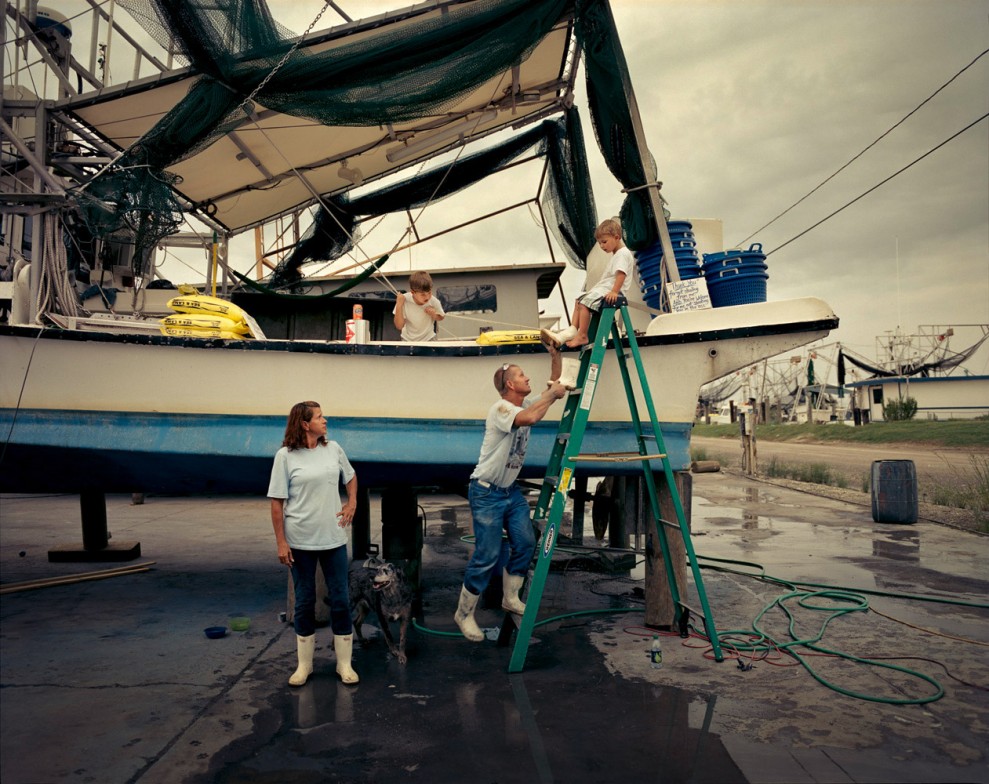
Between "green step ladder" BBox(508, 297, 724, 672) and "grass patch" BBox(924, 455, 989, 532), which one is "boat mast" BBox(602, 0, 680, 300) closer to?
"green step ladder" BBox(508, 297, 724, 672)

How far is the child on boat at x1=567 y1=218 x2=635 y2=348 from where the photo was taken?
445cm

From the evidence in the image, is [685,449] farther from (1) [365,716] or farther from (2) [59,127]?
(2) [59,127]

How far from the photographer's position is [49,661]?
433cm

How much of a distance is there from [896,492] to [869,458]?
15949mm

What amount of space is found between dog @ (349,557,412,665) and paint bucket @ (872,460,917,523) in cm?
870

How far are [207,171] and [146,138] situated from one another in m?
1.17

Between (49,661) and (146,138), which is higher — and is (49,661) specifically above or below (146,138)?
below

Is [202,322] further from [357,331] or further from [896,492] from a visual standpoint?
[896,492]

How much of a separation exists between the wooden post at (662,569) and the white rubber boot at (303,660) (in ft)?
7.80

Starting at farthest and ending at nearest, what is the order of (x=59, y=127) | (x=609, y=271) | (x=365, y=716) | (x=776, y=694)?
1. (x=59, y=127)
2. (x=609, y=271)
3. (x=776, y=694)
4. (x=365, y=716)

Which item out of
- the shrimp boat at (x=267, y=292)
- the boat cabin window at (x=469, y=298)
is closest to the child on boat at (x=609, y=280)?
the shrimp boat at (x=267, y=292)

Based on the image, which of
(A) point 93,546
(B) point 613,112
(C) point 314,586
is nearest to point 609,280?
(B) point 613,112

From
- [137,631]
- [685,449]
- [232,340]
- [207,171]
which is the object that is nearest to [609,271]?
[685,449]

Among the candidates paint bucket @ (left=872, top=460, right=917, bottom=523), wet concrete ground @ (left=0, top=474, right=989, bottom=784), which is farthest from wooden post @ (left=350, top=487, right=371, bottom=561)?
paint bucket @ (left=872, top=460, right=917, bottom=523)
